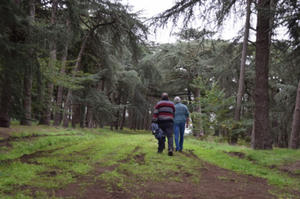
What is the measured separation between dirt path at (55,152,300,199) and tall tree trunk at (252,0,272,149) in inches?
162

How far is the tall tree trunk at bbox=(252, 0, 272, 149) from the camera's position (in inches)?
337

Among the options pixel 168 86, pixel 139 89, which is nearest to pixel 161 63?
pixel 168 86

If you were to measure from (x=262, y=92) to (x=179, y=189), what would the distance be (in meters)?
6.16

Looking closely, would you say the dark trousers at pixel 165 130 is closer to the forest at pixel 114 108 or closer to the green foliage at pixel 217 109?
the forest at pixel 114 108

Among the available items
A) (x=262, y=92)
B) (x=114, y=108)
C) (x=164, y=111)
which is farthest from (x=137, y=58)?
(x=114, y=108)

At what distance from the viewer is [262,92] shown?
867 cm

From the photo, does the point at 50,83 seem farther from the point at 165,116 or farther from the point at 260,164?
the point at 260,164

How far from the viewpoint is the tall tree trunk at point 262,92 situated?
28.1 ft

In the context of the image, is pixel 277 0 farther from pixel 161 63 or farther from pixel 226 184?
pixel 161 63

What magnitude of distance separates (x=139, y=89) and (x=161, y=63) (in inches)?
298

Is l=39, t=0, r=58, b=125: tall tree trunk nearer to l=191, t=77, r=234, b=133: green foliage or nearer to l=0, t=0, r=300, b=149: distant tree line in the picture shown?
l=0, t=0, r=300, b=149: distant tree line

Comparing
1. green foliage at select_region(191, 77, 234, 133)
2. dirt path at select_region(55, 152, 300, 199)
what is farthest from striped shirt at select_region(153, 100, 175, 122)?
green foliage at select_region(191, 77, 234, 133)

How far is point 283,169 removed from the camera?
18.9 feet

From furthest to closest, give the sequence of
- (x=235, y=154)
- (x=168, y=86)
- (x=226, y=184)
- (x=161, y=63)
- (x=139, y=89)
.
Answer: (x=139, y=89) < (x=168, y=86) < (x=161, y=63) < (x=235, y=154) < (x=226, y=184)
